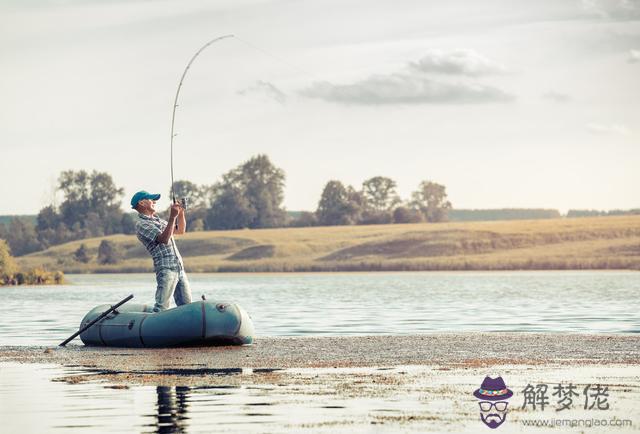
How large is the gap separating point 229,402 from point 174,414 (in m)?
1.00

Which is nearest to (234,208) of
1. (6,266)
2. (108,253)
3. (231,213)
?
(231,213)

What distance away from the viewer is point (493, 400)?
14.7 m

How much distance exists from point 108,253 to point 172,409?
115140 millimetres

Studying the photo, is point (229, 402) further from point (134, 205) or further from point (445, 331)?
point (445, 331)

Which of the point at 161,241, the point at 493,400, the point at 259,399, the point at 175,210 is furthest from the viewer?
the point at 161,241

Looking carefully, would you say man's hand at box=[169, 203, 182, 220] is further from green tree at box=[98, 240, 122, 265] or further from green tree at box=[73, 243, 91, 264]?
green tree at box=[73, 243, 91, 264]

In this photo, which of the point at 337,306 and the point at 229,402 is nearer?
the point at 229,402

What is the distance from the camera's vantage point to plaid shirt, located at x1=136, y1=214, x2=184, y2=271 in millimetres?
22742

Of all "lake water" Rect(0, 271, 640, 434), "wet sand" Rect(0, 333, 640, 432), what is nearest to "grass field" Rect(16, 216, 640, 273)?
"lake water" Rect(0, 271, 640, 434)

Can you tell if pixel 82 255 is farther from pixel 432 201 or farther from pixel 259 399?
pixel 259 399

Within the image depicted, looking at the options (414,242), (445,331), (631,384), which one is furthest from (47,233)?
(631,384)

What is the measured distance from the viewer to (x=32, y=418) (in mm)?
13914

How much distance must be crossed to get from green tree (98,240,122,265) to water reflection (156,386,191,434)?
365 ft

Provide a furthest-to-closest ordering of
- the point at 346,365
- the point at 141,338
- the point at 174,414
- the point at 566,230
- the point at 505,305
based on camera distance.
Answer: the point at 566,230 → the point at 505,305 → the point at 141,338 → the point at 346,365 → the point at 174,414
